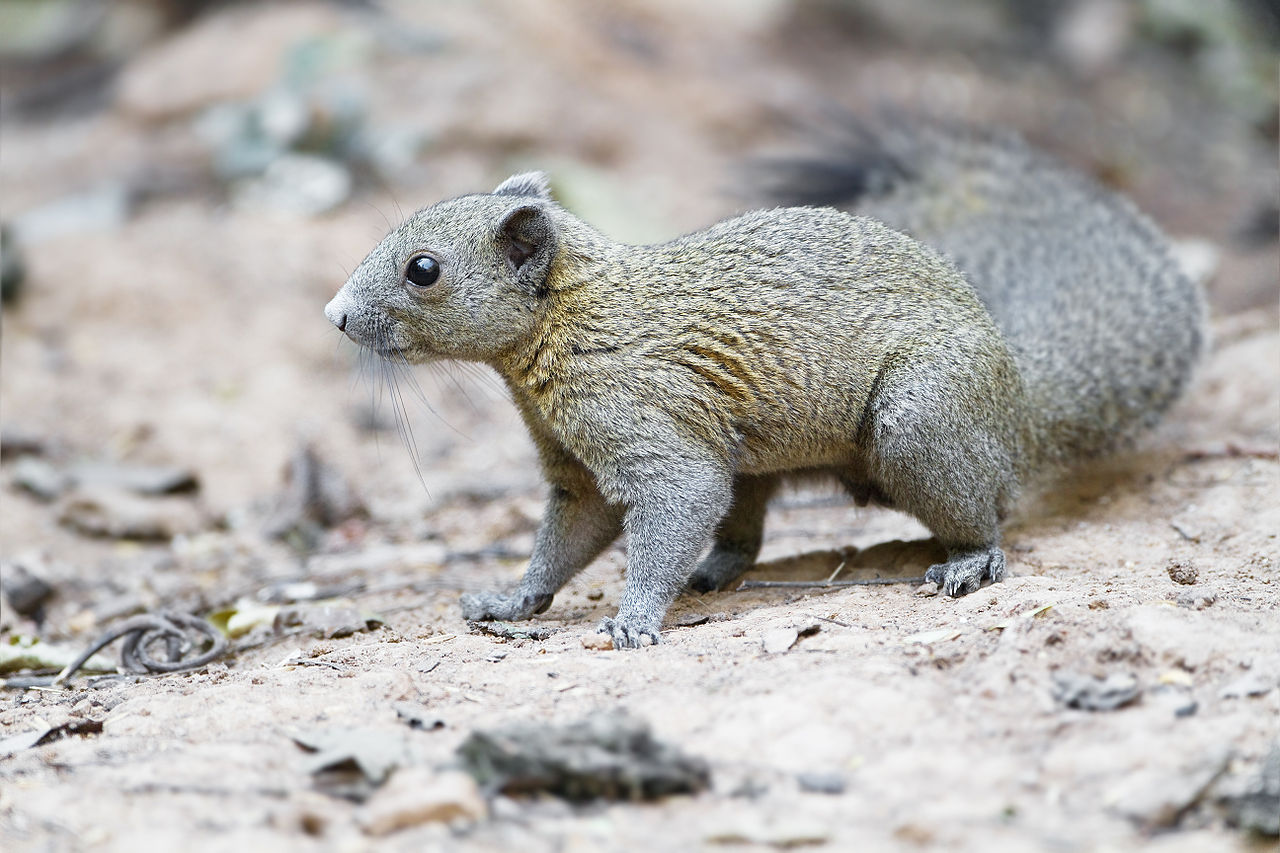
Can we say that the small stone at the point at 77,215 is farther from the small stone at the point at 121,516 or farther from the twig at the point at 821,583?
the twig at the point at 821,583

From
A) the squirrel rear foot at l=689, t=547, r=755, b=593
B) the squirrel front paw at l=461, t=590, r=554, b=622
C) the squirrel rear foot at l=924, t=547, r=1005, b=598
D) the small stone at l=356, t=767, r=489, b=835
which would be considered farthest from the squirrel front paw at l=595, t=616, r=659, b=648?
the small stone at l=356, t=767, r=489, b=835

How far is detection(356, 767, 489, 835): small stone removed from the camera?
9.67 feet

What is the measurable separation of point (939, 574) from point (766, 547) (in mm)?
1432

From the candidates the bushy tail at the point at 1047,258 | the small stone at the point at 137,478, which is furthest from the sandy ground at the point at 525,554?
the bushy tail at the point at 1047,258

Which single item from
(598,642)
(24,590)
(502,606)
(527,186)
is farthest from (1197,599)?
(24,590)

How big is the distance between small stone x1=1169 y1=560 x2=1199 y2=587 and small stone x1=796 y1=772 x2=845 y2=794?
85.6 inches

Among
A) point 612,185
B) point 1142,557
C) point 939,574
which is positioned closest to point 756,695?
point 939,574

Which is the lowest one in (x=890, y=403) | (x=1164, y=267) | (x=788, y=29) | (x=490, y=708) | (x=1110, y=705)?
(x=490, y=708)

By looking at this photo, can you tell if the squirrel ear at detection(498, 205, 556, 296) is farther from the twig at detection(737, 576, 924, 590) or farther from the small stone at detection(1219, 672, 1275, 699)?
the small stone at detection(1219, 672, 1275, 699)

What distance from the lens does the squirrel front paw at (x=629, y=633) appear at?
452 centimetres

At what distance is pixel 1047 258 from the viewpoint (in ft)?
21.7

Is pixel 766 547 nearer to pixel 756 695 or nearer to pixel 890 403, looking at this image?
pixel 890 403

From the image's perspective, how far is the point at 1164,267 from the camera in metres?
6.62

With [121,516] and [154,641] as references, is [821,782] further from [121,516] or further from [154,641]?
[121,516]
